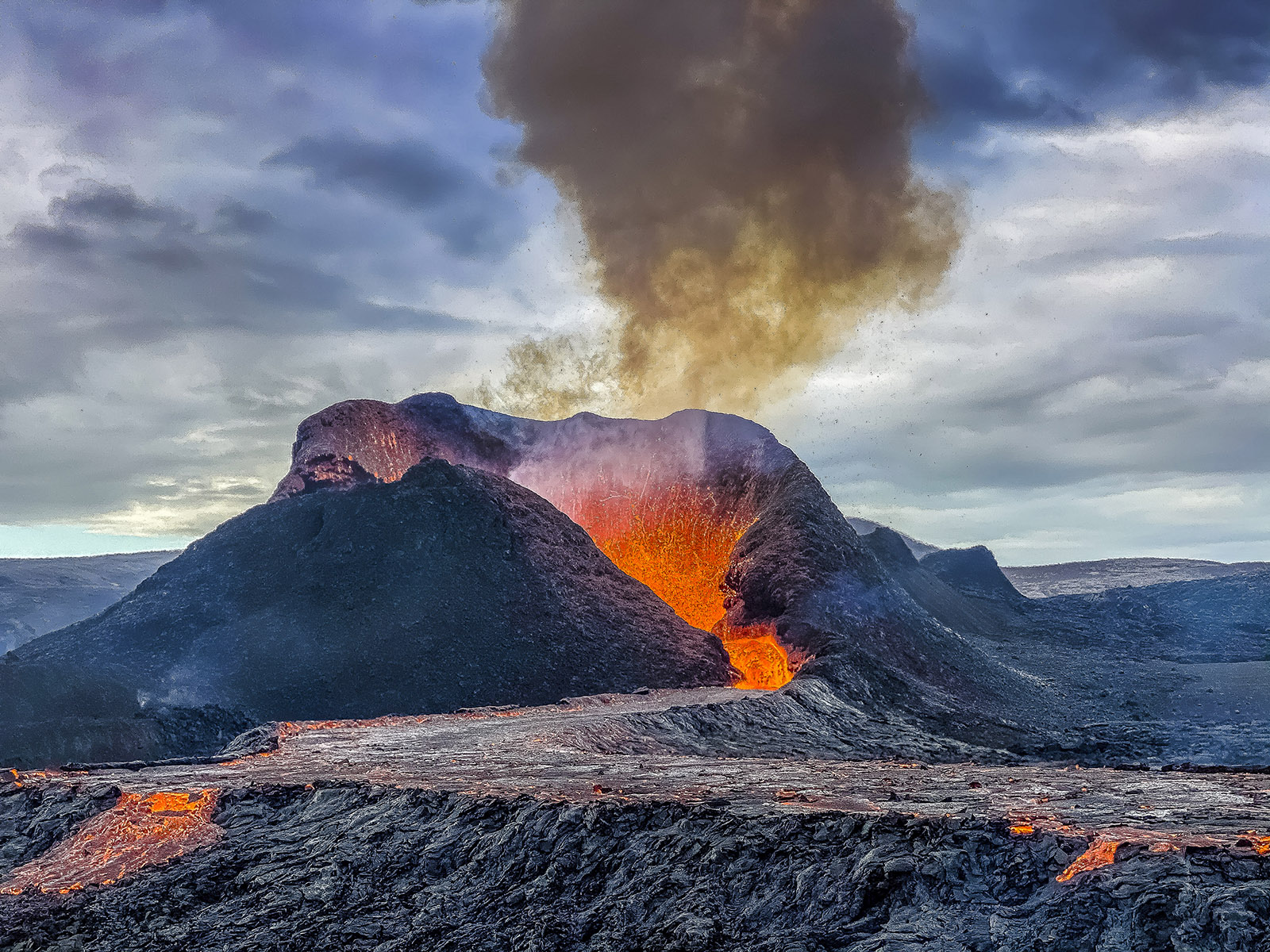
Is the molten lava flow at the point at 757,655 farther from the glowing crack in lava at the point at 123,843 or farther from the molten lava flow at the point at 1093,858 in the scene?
the molten lava flow at the point at 1093,858

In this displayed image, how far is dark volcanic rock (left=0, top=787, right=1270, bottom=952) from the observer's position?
7.74m

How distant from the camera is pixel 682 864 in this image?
10.1 metres

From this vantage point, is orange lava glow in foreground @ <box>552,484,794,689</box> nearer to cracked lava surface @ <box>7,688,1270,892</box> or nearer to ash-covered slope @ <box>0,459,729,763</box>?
ash-covered slope @ <box>0,459,729,763</box>

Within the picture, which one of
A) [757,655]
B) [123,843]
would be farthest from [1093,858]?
[757,655]

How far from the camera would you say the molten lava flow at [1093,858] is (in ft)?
26.9

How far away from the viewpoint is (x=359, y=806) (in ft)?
45.3

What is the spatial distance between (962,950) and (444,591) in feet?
99.7

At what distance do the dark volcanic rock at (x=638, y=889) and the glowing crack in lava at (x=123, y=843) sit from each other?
1.32 ft

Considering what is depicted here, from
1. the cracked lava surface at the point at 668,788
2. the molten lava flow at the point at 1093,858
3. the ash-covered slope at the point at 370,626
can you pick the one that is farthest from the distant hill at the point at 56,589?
the molten lava flow at the point at 1093,858

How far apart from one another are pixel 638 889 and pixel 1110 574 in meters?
124

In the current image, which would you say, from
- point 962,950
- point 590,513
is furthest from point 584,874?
point 590,513

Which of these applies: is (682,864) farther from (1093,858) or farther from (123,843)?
(123,843)

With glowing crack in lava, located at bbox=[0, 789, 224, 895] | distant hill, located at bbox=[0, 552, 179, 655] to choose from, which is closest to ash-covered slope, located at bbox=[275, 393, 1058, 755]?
glowing crack in lava, located at bbox=[0, 789, 224, 895]

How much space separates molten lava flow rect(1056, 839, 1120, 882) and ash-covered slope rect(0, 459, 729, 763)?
2508 centimetres
